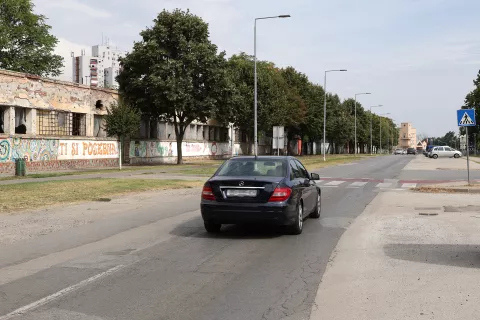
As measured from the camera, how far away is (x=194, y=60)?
38.6 metres

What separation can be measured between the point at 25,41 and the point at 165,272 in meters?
50.0

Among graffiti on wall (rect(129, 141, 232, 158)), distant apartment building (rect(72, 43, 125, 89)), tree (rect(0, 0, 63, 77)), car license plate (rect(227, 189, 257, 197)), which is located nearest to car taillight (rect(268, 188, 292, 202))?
car license plate (rect(227, 189, 257, 197))

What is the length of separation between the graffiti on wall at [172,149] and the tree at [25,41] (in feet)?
51.0

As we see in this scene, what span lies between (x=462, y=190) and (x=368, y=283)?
13976mm

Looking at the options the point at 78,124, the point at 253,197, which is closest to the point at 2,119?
the point at 78,124

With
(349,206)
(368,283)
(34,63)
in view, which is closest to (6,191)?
(349,206)

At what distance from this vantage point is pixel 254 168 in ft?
30.4

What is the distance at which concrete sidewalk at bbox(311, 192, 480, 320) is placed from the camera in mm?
4770

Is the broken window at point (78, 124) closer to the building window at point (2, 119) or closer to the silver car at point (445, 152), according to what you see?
the building window at point (2, 119)

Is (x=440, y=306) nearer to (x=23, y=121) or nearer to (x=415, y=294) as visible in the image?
(x=415, y=294)

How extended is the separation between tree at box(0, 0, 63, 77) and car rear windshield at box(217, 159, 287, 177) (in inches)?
1689

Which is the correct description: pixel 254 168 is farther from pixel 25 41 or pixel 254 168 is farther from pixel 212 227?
pixel 25 41

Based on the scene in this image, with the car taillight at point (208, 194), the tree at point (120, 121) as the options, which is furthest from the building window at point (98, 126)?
the car taillight at point (208, 194)

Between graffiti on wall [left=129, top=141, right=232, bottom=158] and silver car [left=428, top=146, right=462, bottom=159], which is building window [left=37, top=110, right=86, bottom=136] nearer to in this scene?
graffiti on wall [left=129, top=141, right=232, bottom=158]
